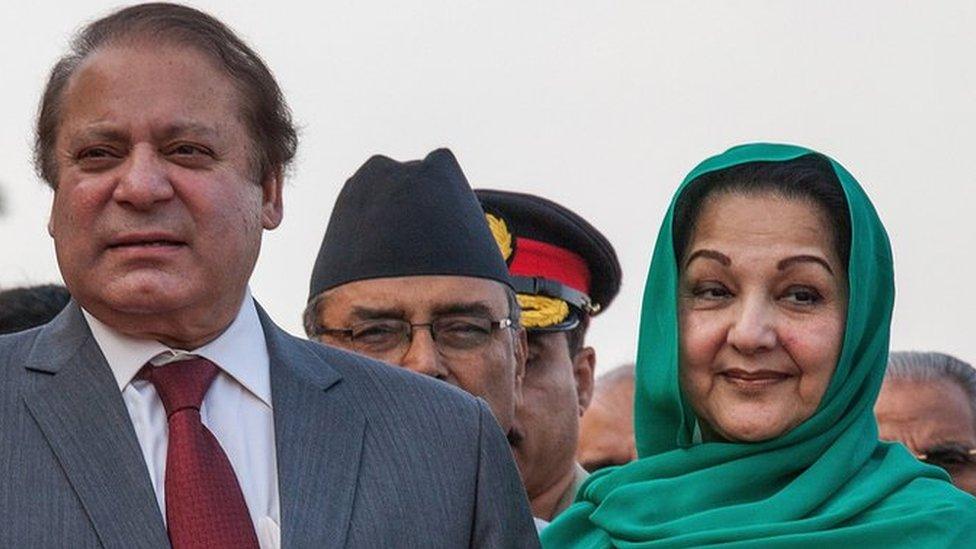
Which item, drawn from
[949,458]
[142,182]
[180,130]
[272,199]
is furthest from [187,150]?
[949,458]

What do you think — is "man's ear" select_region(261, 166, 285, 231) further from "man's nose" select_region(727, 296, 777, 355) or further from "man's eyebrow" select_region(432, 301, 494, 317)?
"man's eyebrow" select_region(432, 301, 494, 317)

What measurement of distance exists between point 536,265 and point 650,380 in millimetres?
1552

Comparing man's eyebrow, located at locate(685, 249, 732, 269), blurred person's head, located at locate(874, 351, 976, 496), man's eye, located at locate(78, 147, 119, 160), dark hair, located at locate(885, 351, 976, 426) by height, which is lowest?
blurred person's head, located at locate(874, 351, 976, 496)


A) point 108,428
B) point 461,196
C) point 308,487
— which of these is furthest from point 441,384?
point 461,196

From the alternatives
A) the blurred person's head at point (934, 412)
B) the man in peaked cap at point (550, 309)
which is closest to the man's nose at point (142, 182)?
the man in peaked cap at point (550, 309)

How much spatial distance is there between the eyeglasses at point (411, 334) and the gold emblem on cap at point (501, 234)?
63 cm

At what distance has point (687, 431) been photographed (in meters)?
4.49

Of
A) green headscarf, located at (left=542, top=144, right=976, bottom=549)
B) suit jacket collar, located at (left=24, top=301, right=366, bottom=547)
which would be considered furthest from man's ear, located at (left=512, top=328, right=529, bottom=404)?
suit jacket collar, located at (left=24, top=301, right=366, bottom=547)

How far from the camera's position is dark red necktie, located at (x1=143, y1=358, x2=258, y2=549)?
3.52 metres

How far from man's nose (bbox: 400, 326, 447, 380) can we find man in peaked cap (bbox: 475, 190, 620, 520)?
0.62 metres

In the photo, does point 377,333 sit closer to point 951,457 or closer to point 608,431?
point 951,457

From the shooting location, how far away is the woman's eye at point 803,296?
14.3 feet

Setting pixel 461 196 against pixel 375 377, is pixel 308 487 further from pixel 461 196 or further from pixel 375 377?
pixel 461 196

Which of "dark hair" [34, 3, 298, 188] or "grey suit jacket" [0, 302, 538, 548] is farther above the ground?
"dark hair" [34, 3, 298, 188]
